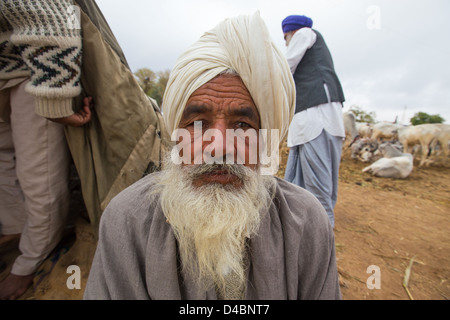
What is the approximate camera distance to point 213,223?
1.16 meters

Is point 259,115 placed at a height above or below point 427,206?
above

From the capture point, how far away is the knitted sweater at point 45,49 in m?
1.42

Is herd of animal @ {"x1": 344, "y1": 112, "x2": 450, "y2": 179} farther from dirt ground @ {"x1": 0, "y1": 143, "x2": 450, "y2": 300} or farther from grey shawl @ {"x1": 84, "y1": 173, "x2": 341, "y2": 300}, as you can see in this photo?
grey shawl @ {"x1": 84, "y1": 173, "x2": 341, "y2": 300}

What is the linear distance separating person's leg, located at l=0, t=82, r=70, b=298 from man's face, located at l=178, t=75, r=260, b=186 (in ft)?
4.86

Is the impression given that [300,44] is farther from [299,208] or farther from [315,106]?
[299,208]

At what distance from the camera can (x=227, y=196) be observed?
118 centimetres

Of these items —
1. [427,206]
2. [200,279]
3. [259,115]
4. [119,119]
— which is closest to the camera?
[200,279]

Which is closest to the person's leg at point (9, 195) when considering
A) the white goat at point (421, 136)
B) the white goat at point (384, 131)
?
the white goat at point (421, 136)

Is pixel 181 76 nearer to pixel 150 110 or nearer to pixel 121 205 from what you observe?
pixel 121 205

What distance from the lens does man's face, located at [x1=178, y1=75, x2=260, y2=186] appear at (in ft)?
3.90

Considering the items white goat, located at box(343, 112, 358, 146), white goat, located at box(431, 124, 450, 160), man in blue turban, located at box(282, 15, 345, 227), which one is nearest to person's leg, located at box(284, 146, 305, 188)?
man in blue turban, located at box(282, 15, 345, 227)

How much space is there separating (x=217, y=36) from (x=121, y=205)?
3.81 feet

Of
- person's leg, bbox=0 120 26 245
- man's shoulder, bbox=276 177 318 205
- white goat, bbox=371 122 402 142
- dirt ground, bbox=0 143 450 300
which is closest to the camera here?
man's shoulder, bbox=276 177 318 205
